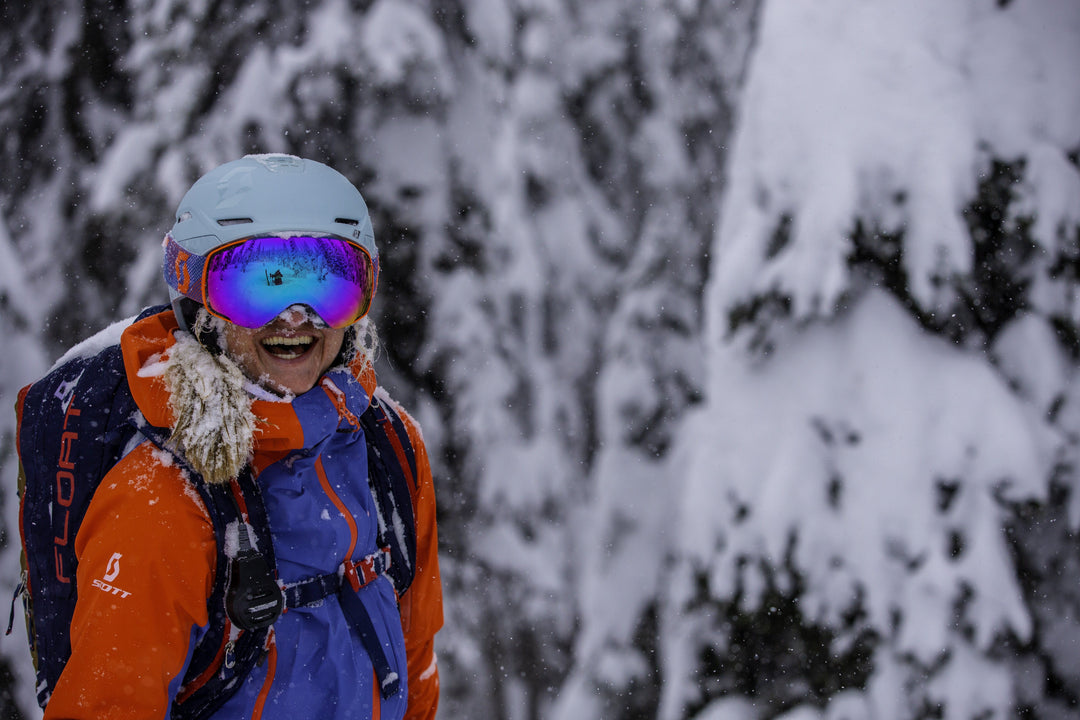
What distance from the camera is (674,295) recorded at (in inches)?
224

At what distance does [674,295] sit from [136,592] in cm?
482

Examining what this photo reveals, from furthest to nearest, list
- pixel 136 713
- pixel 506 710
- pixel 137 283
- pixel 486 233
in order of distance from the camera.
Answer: pixel 506 710
pixel 486 233
pixel 137 283
pixel 136 713

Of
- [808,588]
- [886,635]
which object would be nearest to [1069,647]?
[886,635]

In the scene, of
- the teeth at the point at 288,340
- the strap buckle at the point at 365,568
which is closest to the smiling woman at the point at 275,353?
the teeth at the point at 288,340

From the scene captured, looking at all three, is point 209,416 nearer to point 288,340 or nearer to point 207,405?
point 207,405

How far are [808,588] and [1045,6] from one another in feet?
9.77

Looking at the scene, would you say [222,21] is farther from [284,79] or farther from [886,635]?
[886,635]

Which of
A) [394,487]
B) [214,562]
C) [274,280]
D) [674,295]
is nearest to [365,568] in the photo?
[394,487]

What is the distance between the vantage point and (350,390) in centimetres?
160

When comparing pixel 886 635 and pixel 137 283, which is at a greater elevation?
pixel 137 283

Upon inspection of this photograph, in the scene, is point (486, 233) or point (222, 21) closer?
point (222, 21)

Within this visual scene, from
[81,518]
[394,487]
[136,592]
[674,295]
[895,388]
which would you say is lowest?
[136,592]

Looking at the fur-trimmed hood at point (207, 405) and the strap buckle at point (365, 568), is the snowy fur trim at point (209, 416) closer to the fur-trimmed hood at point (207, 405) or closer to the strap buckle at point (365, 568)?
the fur-trimmed hood at point (207, 405)

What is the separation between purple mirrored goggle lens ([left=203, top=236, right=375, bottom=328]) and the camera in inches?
59.9
